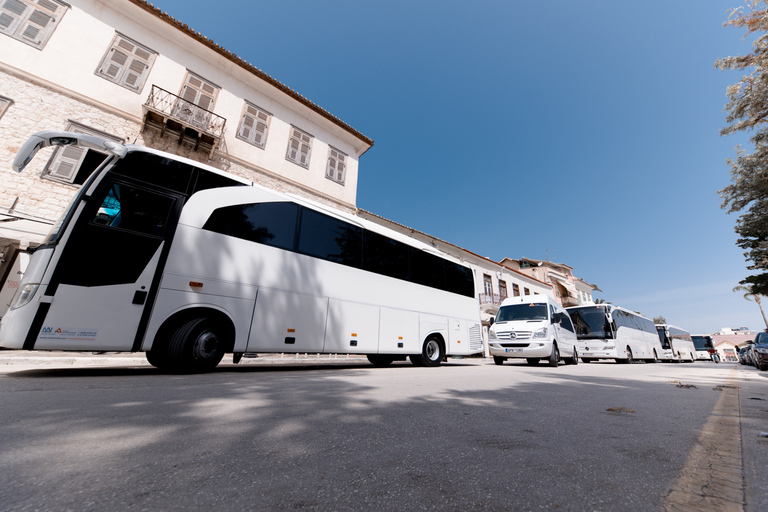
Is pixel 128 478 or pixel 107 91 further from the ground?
pixel 107 91

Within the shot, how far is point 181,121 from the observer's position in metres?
10.8

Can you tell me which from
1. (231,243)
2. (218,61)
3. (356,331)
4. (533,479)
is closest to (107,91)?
(218,61)

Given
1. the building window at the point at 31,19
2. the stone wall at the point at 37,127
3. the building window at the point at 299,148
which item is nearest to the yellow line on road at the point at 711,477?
the stone wall at the point at 37,127

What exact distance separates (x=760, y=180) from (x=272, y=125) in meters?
20.2

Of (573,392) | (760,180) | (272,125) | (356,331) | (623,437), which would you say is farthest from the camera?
(272,125)

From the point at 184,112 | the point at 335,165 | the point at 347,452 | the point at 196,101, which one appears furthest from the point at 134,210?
the point at 335,165

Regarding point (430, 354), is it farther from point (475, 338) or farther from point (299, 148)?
point (299, 148)

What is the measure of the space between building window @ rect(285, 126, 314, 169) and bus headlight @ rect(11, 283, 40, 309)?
1124cm

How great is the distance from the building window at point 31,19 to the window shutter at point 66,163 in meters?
3.30

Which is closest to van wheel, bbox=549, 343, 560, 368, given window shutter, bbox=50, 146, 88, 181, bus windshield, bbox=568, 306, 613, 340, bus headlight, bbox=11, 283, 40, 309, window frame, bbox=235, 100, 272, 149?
bus windshield, bbox=568, 306, 613, 340

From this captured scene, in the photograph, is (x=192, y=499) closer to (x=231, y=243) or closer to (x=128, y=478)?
(x=128, y=478)

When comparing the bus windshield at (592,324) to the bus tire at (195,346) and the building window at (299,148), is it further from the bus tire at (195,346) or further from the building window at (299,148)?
the bus tire at (195,346)

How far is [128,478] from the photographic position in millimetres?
1142

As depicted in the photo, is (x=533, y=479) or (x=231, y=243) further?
(x=231, y=243)
